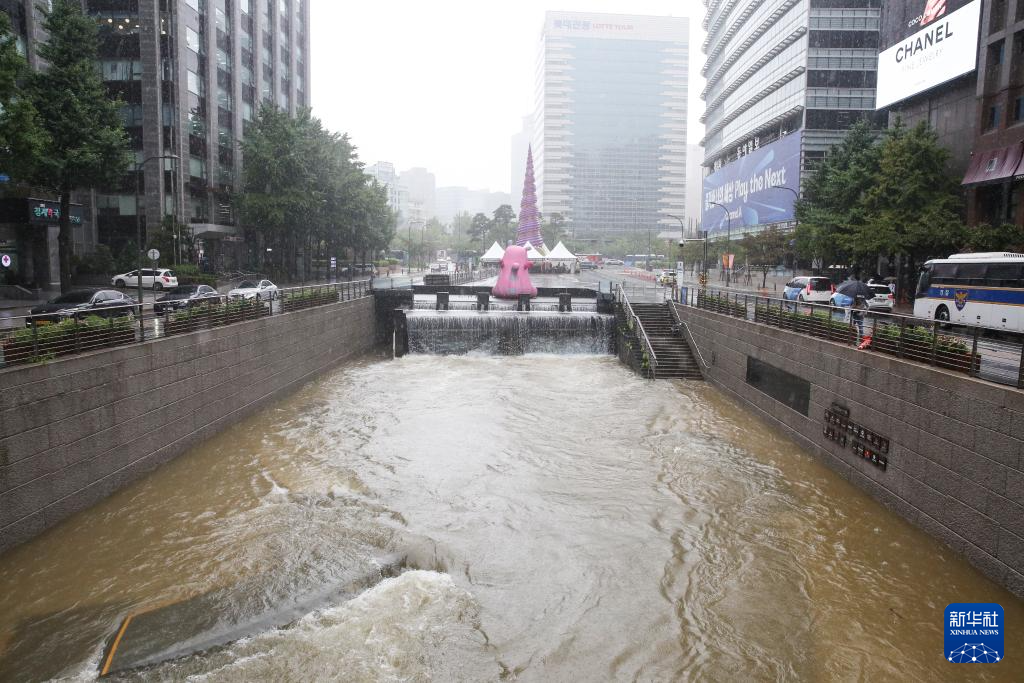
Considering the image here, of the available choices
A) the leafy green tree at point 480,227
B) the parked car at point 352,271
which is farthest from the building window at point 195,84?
the leafy green tree at point 480,227

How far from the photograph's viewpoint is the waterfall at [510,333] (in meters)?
34.9

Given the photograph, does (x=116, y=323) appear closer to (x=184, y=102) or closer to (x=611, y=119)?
(x=184, y=102)

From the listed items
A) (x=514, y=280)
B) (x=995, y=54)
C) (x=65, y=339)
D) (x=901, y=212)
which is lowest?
(x=65, y=339)

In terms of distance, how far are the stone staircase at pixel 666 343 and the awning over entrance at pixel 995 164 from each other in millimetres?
16198

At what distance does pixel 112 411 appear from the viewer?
13.7m

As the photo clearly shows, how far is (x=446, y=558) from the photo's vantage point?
1188 centimetres

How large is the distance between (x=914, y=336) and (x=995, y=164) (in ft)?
82.4

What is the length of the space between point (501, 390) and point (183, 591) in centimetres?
1612

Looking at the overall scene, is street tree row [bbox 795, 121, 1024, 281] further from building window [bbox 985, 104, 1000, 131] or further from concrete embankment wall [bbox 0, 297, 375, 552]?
concrete embankment wall [bbox 0, 297, 375, 552]

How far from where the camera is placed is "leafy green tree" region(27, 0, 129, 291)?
31609 mm

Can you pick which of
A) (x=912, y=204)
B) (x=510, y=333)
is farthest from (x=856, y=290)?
(x=510, y=333)

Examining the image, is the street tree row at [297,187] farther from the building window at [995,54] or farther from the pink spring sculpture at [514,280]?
the building window at [995,54]

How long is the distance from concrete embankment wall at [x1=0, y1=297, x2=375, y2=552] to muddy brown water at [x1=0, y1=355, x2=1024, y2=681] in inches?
21.3

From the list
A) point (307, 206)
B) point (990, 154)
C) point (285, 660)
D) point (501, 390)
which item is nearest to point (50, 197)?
point (307, 206)
